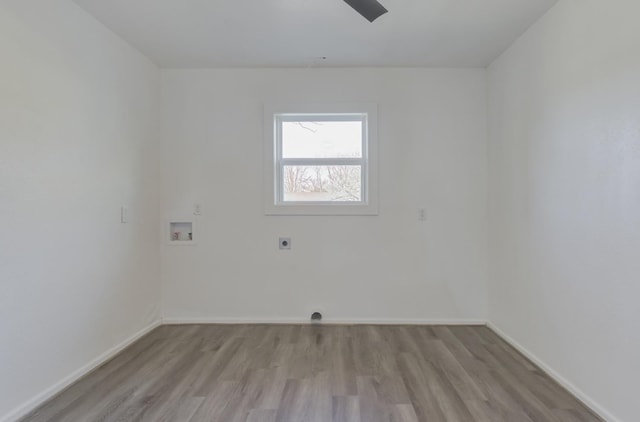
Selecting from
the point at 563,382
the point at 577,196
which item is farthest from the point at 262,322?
the point at 577,196

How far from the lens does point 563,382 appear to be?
223 cm

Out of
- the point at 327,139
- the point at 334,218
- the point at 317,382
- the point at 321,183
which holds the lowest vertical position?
the point at 317,382

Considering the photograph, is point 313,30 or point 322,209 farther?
point 322,209

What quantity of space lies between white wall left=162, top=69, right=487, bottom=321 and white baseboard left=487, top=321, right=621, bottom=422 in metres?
0.52

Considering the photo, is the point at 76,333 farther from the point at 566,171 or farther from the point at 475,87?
the point at 475,87

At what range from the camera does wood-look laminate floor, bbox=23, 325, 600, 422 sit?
1.95m

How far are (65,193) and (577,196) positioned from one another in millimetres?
3252

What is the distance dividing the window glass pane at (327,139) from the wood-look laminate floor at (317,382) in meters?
1.74

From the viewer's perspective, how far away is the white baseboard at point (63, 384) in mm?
1894

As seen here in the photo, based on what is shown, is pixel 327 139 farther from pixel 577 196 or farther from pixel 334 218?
pixel 577 196

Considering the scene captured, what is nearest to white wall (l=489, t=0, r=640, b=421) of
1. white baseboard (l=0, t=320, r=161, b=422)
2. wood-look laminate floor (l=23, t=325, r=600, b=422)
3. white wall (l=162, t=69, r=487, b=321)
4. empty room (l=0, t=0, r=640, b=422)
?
empty room (l=0, t=0, r=640, b=422)

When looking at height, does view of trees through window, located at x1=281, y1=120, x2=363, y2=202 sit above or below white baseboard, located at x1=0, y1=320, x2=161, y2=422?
above

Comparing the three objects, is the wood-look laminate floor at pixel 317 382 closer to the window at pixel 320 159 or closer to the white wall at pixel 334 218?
the white wall at pixel 334 218

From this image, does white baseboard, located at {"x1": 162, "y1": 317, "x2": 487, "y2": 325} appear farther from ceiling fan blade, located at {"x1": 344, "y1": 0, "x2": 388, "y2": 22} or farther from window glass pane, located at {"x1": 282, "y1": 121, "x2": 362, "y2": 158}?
ceiling fan blade, located at {"x1": 344, "y1": 0, "x2": 388, "y2": 22}
